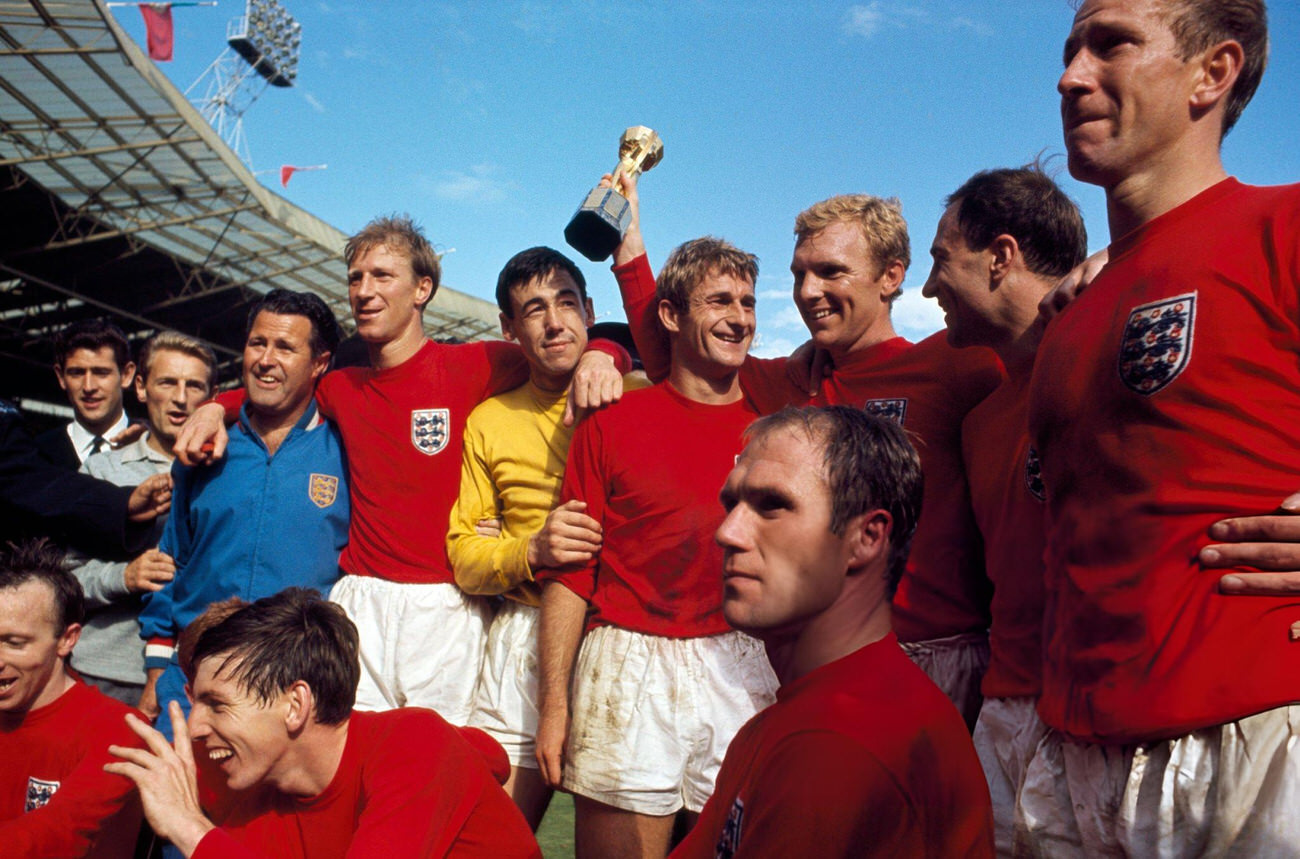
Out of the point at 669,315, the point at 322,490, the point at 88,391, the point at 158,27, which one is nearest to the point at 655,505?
the point at 669,315

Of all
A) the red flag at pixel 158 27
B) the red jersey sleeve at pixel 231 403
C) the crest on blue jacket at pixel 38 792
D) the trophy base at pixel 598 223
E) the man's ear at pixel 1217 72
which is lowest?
the crest on blue jacket at pixel 38 792

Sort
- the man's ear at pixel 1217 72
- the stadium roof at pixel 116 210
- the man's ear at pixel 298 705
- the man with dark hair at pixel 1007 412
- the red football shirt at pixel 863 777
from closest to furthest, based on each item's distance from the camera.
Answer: the red football shirt at pixel 863 777, the man's ear at pixel 1217 72, the man with dark hair at pixel 1007 412, the man's ear at pixel 298 705, the stadium roof at pixel 116 210

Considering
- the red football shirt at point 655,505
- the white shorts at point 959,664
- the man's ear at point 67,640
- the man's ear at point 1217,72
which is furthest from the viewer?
the man's ear at point 67,640

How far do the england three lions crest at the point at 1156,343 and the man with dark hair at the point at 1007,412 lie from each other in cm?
66

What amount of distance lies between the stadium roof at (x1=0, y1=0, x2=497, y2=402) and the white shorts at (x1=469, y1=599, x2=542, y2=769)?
1364 cm

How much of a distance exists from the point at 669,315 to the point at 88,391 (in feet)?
9.77

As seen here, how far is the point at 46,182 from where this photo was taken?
17.5m

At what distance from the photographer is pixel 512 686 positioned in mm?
3455

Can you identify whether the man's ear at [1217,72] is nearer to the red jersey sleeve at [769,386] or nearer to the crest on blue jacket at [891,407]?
the crest on blue jacket at [891,407]

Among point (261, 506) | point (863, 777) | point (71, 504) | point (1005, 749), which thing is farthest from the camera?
point (71, 504)

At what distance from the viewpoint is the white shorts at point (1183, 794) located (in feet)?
5.44


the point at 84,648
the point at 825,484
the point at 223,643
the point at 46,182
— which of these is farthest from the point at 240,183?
the point at 825,484

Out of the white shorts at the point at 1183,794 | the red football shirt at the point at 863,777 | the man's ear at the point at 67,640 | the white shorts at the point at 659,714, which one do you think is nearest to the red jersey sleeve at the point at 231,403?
the man's ear at the point at 67,640

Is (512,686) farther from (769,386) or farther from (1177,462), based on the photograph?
(1177,462)
